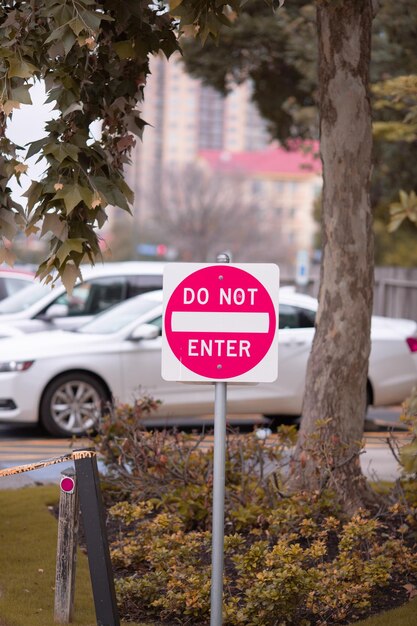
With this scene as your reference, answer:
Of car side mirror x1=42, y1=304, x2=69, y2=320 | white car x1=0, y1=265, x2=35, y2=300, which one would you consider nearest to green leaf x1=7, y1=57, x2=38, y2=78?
car side mirror x1=42, y1=304, x2=69, y2=320

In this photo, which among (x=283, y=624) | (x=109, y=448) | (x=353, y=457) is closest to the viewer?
(x=283, y=624)

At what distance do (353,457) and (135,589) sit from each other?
1.76 m

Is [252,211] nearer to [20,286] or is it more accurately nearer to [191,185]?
[191,185]

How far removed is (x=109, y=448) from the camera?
7926mm

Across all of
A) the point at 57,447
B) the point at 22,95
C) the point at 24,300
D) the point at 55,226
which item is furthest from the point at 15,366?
the point at 22,95

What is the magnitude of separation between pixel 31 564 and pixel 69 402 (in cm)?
560

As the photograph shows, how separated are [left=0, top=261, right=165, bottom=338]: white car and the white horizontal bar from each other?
35.7 ft

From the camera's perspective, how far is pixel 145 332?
1218cm

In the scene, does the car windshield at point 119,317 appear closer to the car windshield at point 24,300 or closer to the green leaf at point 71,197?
the car windshield at point 24,300

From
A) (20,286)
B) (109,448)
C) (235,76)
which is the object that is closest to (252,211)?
(235,76)

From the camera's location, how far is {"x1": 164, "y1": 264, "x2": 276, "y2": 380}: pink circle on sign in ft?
15.0

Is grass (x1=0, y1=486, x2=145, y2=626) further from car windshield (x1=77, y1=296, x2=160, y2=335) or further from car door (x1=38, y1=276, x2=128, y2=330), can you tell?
car door (x1=38, y1=276, x2=128, y2=330)

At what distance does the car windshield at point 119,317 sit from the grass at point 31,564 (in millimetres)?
4161

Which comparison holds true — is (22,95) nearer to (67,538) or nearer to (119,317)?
(67,538)
